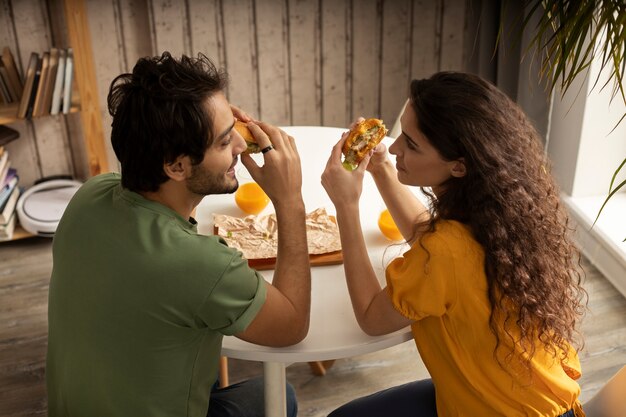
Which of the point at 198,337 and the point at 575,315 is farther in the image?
the point at 575,315

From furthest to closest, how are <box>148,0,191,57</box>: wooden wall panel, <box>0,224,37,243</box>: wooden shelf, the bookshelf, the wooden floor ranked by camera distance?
A: <box>148,0,191,57</box>: wooden wall panel → <box>0,224,37,243</box>: wooden shelf → the bookshelf → the wooden floor

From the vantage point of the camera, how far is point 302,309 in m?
1.44

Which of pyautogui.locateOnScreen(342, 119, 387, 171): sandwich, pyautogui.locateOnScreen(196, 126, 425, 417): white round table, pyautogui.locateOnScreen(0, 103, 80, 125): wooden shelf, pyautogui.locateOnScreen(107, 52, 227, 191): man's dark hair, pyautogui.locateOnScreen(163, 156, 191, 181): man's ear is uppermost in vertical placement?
pyautogui.locateOnScreen(107, 52, 227, 191): man's dark hair

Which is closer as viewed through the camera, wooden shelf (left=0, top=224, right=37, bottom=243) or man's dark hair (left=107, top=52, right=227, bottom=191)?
man's dark hair (left=107, top=52, right=227, bottom=191)

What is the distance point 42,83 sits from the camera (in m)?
2.99

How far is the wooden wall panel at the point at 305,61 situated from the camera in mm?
3439

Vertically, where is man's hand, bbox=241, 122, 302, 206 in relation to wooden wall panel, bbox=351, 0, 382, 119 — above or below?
above

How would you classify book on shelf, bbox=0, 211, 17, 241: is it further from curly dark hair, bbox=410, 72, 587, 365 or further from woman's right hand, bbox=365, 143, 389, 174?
curly dark hair, bbox=410, 72, 587, 365

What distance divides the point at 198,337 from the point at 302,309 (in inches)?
8.3

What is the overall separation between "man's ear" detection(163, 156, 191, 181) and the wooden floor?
47.8 inches

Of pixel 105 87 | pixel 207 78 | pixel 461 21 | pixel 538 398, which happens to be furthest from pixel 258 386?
pixel 461 21

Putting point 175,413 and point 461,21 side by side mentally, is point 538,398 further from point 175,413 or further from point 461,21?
point 461,21

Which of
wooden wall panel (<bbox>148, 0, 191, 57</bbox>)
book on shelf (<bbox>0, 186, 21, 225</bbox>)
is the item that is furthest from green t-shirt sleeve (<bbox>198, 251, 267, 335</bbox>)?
wooden wall panel (<bbox>148, 0, 191, 57</bbox>)

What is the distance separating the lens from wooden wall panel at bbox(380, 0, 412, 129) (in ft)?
11.7
